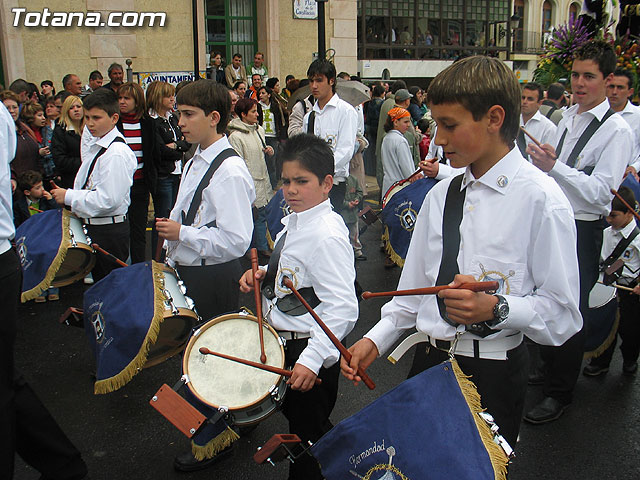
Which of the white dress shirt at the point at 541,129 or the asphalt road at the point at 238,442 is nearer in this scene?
the asphalt road at the point at 238,442

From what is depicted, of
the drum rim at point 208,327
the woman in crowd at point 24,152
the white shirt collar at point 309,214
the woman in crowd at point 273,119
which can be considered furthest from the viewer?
the woman in crowd at point 273,119

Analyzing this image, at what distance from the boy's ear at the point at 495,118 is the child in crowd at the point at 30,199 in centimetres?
351

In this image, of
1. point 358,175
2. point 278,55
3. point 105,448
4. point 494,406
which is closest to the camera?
point 494,406

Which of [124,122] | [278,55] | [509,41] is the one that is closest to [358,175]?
[124,122]

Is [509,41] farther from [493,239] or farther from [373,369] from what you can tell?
[493,239]

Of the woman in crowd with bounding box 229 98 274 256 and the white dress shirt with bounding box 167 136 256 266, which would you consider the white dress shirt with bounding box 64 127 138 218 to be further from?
the woman in crowd with bounding box 229 98 274 256

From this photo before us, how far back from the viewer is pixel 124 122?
6.32 metres

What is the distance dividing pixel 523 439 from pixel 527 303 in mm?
2067

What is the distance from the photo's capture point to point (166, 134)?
688 centimetres

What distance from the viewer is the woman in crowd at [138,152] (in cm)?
625

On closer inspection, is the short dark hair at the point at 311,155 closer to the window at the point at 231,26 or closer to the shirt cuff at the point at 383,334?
the shirt cuff at the point at 383,334

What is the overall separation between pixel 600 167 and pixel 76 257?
Answer: 344 cm

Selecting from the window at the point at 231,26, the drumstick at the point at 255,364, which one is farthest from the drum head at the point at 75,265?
the window at the point at 231,26

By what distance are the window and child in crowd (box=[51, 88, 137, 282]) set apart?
13.1m
